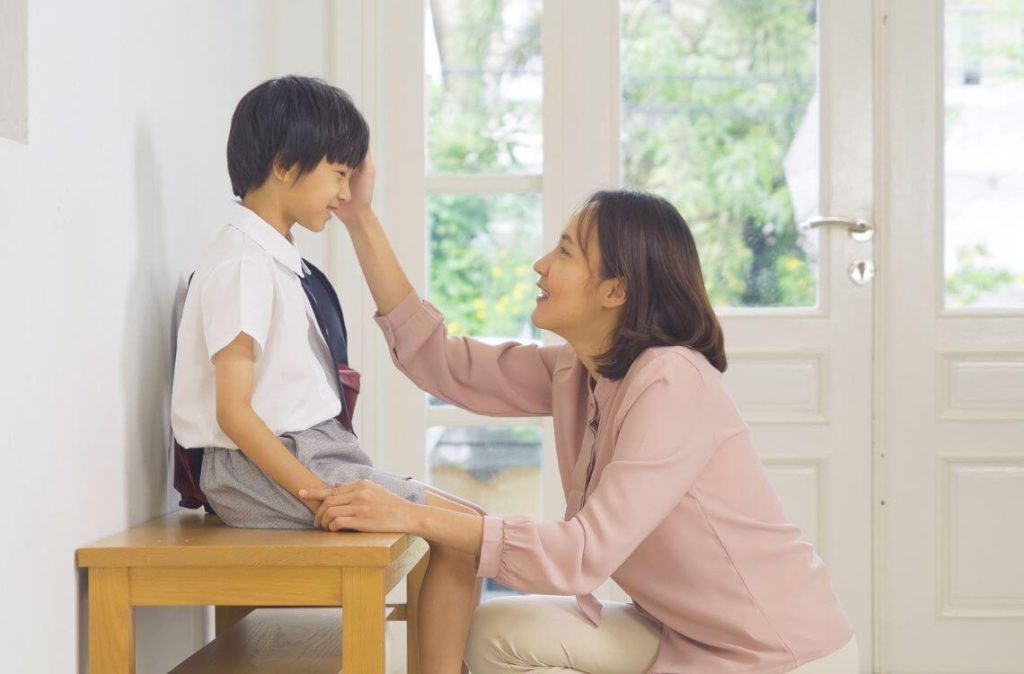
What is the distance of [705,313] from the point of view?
178 centimetres

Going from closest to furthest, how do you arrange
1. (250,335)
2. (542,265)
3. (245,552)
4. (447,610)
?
(245,552) → (250,335) → (447,610) → (542,265)

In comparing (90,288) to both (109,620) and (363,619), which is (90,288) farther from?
(363,619)

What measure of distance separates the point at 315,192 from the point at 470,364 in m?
0.53

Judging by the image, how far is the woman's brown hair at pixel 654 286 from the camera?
178 cm

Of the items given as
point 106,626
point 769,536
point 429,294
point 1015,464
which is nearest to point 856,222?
point 1015,464

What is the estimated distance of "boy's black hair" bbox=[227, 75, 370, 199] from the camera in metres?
1.73

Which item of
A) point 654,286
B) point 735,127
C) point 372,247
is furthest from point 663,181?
point 654,286

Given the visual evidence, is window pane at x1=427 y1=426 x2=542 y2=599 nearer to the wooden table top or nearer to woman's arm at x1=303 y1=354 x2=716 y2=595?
woman's arm at x1=303 y1=354 x2=716 y2=595

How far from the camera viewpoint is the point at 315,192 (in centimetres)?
176

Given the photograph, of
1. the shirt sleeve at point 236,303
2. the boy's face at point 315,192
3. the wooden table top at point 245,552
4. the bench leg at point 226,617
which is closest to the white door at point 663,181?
the bench leg at point 226,617

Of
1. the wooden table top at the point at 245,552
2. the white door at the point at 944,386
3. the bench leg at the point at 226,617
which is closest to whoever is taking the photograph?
the wooden table top at the point at 245,552

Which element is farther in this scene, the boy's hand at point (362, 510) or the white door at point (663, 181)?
the white door at point (663, 181)

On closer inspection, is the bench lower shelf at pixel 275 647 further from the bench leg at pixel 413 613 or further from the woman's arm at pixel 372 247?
the woman's arm at pixel 372 247

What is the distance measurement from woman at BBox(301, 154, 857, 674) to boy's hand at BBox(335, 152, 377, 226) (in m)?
0.01
